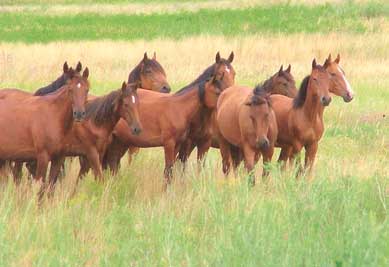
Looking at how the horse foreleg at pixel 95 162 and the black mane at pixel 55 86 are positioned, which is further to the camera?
the black mane at pixel 55 86

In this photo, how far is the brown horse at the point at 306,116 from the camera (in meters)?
12.0

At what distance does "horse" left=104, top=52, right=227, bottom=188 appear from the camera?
39.3ft

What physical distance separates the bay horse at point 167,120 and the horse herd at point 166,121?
0.01 meters

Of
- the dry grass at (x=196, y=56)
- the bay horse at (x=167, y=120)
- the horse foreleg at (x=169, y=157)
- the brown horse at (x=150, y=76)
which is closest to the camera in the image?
the horse foreleg at (x=169, y=157)

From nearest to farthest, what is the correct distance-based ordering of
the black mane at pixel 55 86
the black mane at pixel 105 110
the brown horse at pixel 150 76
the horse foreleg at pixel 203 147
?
the black mane at pixel 105 110, the black mane at pixel 55 86, the horse foreleg at pixel 203 147, the brown horse at pixel 150 76

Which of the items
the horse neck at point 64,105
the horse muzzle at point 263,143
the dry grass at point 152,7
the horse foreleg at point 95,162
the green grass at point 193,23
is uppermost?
the horse neck at point 64,105

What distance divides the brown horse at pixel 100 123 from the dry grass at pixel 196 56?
8.84m

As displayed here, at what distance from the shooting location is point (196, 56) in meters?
26.3

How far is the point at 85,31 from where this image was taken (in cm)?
3578

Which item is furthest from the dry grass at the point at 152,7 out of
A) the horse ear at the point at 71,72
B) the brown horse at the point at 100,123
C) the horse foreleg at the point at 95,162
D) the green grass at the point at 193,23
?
the horse ear at the point at 71,72

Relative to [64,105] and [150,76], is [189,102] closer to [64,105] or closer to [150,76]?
[150,76]

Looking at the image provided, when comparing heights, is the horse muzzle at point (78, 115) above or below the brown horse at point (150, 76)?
above

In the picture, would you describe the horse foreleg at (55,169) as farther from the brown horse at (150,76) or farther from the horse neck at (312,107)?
the brown horse at (150,76)

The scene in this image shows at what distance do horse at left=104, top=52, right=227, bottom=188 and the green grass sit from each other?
1989 cm
